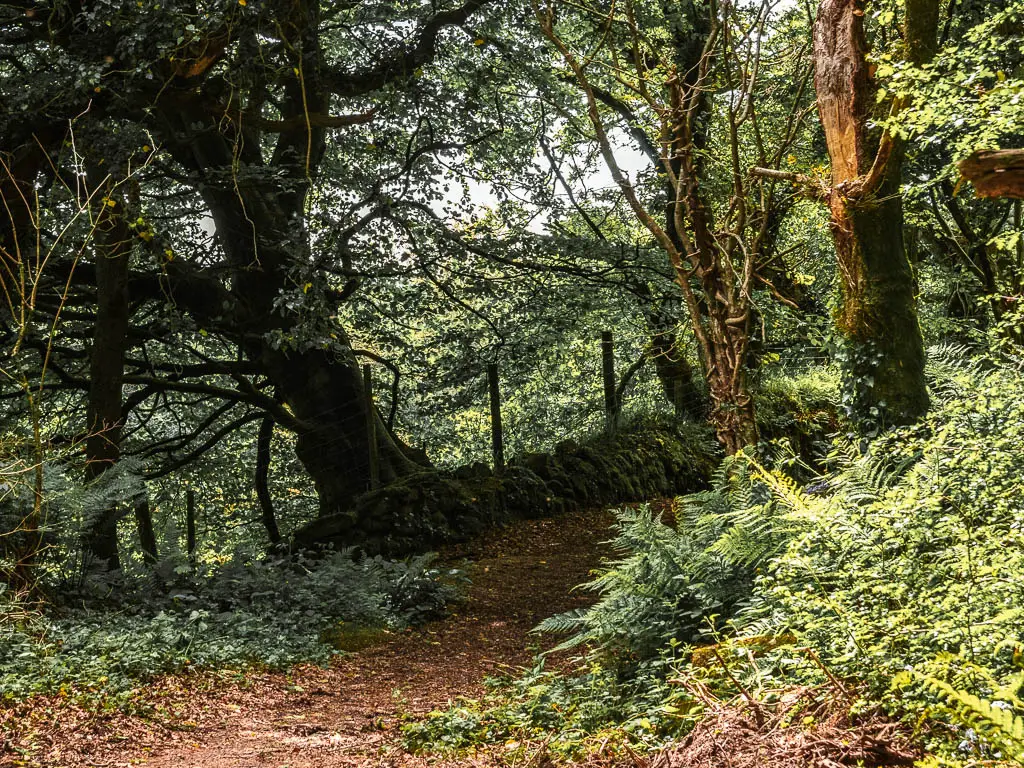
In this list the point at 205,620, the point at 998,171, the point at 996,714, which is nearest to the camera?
the point at 996,714

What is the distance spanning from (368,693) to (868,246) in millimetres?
4523

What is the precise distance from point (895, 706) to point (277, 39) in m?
8.20

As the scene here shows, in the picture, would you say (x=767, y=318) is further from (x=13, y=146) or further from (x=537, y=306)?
(x=13, y=146)

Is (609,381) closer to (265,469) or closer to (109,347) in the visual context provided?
(265,469)

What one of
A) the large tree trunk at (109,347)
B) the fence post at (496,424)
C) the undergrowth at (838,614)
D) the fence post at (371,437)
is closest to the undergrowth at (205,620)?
the large tree trunk at (109,347)

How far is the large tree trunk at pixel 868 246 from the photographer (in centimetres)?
566

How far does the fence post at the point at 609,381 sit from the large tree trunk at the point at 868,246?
6919mm

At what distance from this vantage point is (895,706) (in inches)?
102

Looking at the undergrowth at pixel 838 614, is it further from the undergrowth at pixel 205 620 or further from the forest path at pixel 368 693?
the undergrowth at pixel 205 620

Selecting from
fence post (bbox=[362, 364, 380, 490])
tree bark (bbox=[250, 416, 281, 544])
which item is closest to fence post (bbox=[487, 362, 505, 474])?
fence post (bbox=[362, 364, 380, 490])

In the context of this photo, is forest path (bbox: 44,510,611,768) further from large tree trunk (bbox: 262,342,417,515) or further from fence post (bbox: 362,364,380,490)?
large tree trunk (bbox: 262,342,417,515)

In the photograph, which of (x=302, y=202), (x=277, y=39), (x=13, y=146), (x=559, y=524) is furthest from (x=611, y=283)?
(x=13, y=146)

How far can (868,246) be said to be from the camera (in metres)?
5.73

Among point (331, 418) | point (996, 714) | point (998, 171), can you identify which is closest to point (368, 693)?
point (996, 714)
